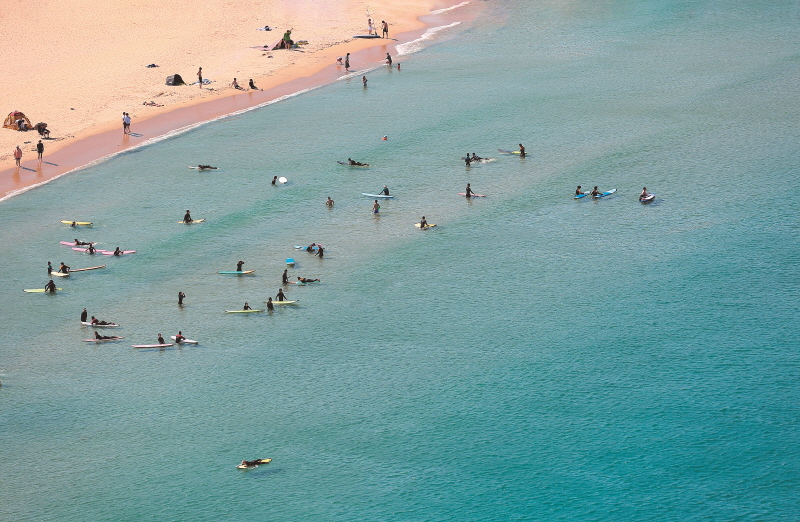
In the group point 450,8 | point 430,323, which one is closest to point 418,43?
point 450,8

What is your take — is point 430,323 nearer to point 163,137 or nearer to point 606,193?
point 606,193

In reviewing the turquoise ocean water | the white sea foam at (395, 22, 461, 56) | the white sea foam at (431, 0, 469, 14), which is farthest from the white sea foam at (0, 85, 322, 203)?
the white sea foam at (431, 0, 469, 14)

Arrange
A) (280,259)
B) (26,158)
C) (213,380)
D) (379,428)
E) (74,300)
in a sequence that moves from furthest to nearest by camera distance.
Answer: (26,158) < (280,259) < (74,300) < (213,380) < (379,428)

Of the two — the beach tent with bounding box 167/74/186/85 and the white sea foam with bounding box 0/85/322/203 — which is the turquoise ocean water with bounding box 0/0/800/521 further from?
the beach tent with bounding box 167/74/186/85

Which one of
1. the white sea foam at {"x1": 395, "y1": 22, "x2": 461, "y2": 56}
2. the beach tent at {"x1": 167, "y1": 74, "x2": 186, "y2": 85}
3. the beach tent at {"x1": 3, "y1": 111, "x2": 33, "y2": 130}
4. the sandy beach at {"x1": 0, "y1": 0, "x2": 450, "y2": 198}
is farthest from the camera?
the white sea foam at {"x1": 395, "y1": 22, "x2": 461, "y2": 56}

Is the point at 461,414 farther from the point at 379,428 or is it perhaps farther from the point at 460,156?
the point at 460,156

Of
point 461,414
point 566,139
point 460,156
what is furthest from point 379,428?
point 566,139

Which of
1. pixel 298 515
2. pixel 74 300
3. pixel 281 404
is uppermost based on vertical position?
pixel 74 300
